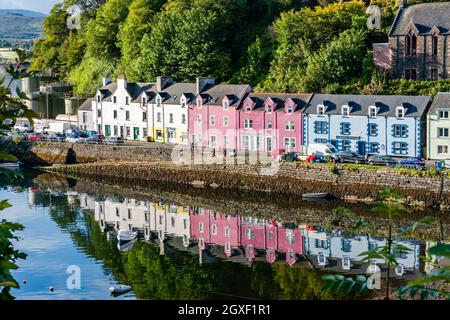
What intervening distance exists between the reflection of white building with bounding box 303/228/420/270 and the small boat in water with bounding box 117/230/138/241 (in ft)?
21.0

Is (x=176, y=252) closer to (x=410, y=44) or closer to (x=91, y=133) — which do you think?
(x=410, y=44)

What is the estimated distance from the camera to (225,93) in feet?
143

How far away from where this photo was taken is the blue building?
36094 millimetres

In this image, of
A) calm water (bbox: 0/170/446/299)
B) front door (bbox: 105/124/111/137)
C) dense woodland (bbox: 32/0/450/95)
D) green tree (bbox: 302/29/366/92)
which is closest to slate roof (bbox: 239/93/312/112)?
dense woodland (bbox: 32/0/450/95)

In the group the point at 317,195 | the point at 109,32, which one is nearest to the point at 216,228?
the point at 317,195

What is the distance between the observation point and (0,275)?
5.79m

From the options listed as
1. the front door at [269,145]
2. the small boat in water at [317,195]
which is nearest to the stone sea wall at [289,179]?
the small boat in water at [317,195]

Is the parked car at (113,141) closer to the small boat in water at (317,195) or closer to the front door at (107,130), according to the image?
the front door at (107,130)

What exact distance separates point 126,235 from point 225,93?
660 inches

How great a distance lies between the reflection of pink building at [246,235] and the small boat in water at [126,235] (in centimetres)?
231

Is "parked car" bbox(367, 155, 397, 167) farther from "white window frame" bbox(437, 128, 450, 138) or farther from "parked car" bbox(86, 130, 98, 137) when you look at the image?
"parked car" bbox(86, 130, 98, 137)

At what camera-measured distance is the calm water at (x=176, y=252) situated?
22.0 meters

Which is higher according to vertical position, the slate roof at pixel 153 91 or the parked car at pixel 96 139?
the slate roof at pixel 153 91
